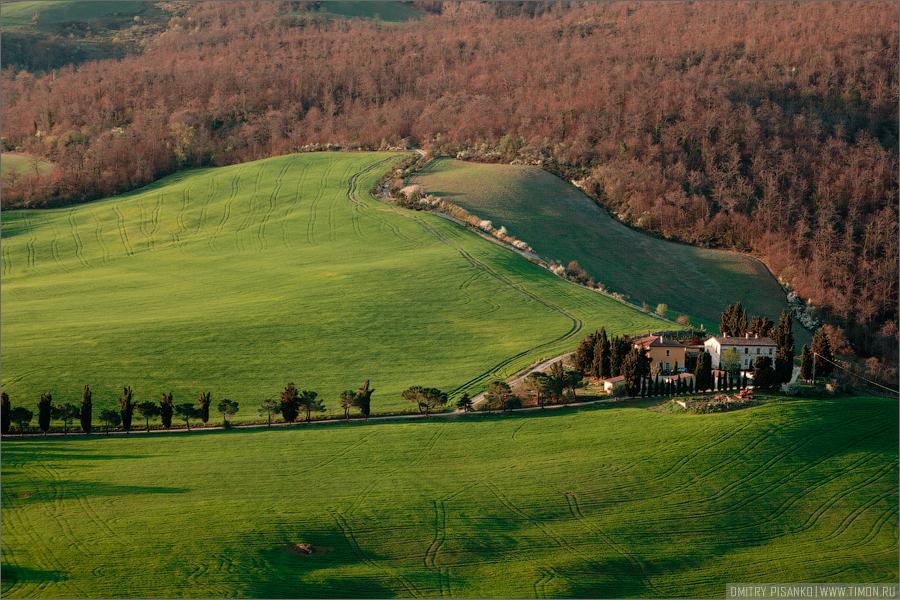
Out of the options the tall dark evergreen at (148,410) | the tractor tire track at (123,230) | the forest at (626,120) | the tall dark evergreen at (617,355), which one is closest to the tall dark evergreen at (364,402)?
the tall dark evergreen at (148,410)

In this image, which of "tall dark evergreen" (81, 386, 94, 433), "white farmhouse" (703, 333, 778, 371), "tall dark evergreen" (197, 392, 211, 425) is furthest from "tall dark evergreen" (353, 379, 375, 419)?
"white farmhouse" (703, 333, 778, 371)

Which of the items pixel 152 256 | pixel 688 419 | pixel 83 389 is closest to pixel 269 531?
pixel 83 389

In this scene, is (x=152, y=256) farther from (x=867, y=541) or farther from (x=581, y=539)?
(x=867, y=541)

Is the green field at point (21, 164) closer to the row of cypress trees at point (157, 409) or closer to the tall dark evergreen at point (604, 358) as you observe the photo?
the row of cypress trees at point (157, 409)

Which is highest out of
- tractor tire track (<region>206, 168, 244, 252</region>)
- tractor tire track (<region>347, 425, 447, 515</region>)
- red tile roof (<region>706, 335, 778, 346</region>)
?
tractor tire track (<region>206, 168, 244, 252</region>)

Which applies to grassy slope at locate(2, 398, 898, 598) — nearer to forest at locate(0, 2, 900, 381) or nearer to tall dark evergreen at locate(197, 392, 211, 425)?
tall dark evergreen at locate(197, 392, 211, 425)

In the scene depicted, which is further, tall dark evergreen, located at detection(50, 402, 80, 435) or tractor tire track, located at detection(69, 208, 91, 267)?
tractor tire track, located at detection(69, 208, 91, 267)
